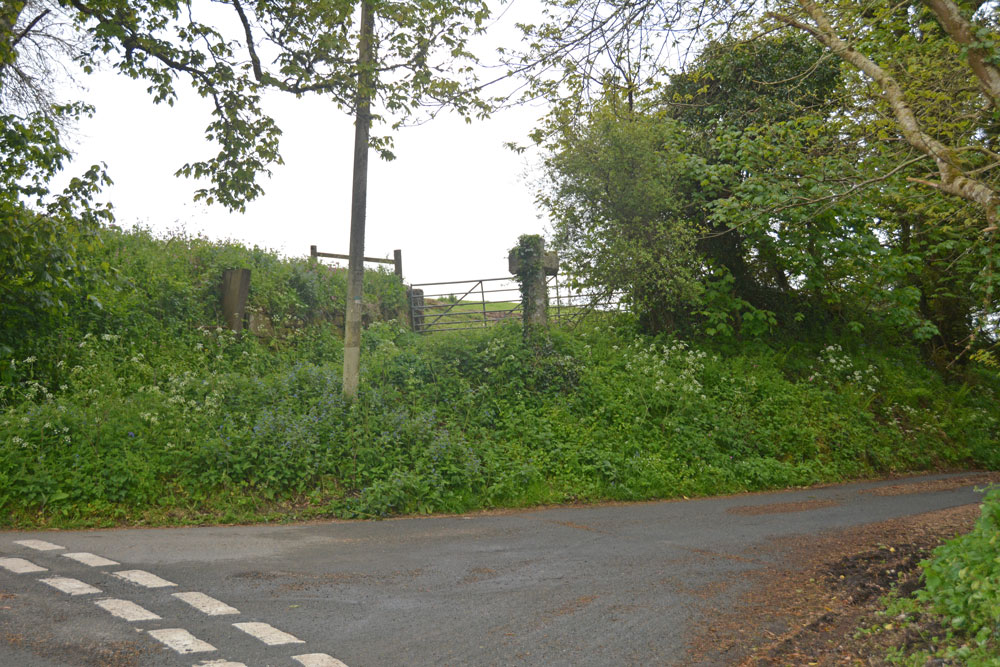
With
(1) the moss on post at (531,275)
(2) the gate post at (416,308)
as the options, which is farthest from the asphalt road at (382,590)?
(2) the gate post at (416,308)

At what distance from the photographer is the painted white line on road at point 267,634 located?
16.9 feet

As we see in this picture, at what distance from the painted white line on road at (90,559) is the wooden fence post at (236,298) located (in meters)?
8.85

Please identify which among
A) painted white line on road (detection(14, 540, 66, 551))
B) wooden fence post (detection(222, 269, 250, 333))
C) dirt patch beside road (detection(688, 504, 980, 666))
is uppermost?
wooden fence post (detection(222, 269, 250, 333))

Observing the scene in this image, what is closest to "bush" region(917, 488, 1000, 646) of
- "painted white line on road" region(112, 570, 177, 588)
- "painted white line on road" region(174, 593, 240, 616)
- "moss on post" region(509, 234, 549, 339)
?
"painted white line on road" region(174, 593, 240, 616)

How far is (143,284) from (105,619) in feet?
37.4

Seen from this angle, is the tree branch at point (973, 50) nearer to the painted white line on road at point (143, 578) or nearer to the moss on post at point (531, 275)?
the painted white line on road at point (143, 578)

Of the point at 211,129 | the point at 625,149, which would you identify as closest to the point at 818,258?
the point at 625,149

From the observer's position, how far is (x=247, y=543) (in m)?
8.34

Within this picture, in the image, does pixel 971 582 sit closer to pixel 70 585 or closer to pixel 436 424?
pixel 70 585

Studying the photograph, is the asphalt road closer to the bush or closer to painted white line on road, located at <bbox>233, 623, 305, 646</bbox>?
painted white line on road, located at <bbox>233, 623, 305, 646</bbox>

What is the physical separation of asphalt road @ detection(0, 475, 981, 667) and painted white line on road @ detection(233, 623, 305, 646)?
0.05 ft

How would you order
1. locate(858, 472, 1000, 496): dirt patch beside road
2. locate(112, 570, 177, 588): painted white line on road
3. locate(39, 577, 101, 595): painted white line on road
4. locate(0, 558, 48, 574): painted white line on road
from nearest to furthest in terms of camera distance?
locate(39, 577, 101, 595): painted white line on road < locate(112, 570, 177, 588): painted white line on road < locate(0, 558, 48, 574): painted white line on road < locate(858, 472, 1000, 496): dirt patch beside road

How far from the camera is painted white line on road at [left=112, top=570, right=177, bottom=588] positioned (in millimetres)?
6289

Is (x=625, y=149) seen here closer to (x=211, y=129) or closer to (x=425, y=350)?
(x=425, y=350)
